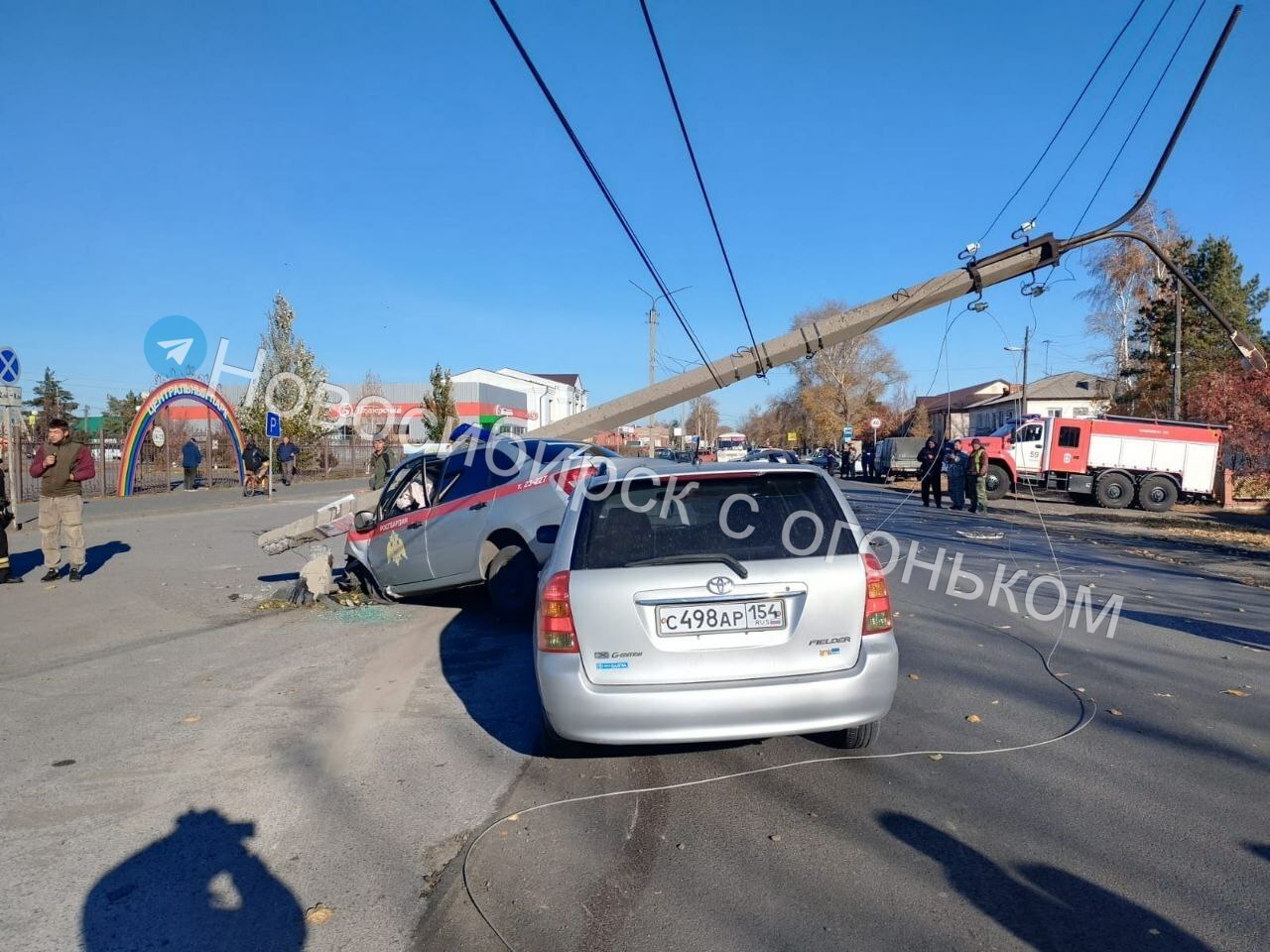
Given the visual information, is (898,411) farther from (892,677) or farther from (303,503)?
(892,677)

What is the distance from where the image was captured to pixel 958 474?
2386 cm

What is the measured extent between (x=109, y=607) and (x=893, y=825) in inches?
337

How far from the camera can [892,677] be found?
13.3 feet

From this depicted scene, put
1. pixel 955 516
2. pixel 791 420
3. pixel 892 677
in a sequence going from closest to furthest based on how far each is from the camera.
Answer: pixel 892 677
pixel 955 516
pixel 791 420

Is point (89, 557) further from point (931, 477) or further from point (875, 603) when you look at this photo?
point (931, 477)

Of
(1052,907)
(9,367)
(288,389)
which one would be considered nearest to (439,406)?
(288,389)

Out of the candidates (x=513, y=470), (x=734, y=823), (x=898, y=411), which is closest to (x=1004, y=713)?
(x=734, y=823)

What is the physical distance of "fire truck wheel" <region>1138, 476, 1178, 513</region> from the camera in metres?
24.6

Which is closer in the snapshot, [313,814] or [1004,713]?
[313,814]

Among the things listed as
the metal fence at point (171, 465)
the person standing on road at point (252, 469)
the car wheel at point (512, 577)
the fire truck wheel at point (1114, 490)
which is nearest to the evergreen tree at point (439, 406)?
the metal fence at point (171, 465)

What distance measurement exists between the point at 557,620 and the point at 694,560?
0.69 m

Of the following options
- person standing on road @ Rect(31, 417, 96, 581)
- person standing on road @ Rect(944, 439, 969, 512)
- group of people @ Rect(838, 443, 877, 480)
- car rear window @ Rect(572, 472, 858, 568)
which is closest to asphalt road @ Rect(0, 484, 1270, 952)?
car rear window @ Rect(572, 472, 858, 568)

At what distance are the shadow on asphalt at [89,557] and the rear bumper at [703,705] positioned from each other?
33.5 feet

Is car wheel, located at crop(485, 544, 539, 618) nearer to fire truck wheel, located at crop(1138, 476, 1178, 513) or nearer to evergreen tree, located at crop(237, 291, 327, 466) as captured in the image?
fire truck wheel, located at crop(1138, 476, 1178, 513)
